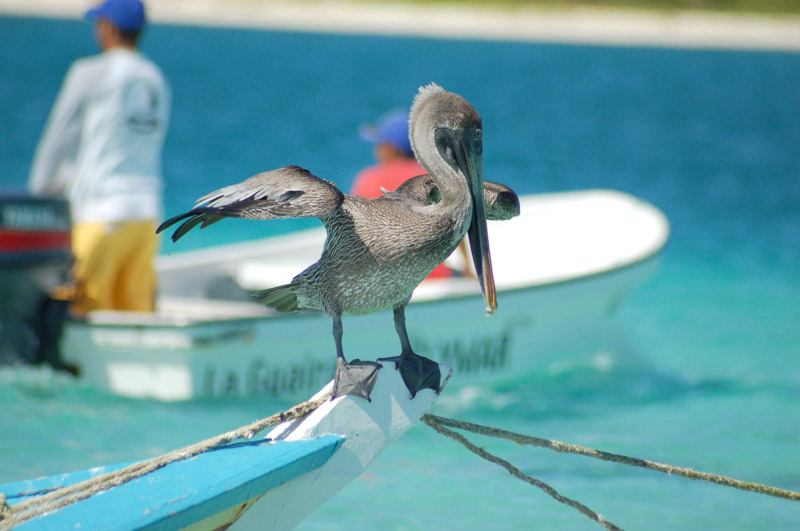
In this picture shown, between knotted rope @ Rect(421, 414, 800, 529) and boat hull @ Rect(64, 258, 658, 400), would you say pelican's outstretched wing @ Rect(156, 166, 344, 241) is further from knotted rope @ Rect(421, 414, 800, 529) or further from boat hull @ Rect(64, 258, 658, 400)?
boat hull @ Rect(64, 258, 658, 400)

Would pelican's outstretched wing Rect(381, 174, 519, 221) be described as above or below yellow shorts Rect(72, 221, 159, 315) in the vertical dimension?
above

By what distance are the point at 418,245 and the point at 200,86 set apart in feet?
95.0

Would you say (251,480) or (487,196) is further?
(487,196)

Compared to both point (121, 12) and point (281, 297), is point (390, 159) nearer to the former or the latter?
point (121, 12)

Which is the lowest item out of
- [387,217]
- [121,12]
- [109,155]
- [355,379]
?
[355,379]

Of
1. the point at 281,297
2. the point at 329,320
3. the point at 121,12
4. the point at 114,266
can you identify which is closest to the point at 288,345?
the point at 329,320

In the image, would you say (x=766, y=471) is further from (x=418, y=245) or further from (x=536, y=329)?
(x=418, y=245)

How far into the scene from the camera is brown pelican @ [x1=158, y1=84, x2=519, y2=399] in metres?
2.33

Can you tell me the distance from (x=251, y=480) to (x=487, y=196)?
0.95 meters

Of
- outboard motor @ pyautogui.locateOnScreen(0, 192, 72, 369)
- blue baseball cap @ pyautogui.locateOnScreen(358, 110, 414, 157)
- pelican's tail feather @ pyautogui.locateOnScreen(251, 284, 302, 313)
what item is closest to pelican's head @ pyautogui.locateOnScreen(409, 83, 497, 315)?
pelican's tail feather @ pyautogui.locateOnScreen(251, 284, 302, 313)

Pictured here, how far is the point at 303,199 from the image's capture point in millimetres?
2348

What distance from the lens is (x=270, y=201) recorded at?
2363 mm

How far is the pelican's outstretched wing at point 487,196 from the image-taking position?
2.53 metres

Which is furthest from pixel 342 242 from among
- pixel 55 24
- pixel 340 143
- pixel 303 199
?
pixel 55 24
